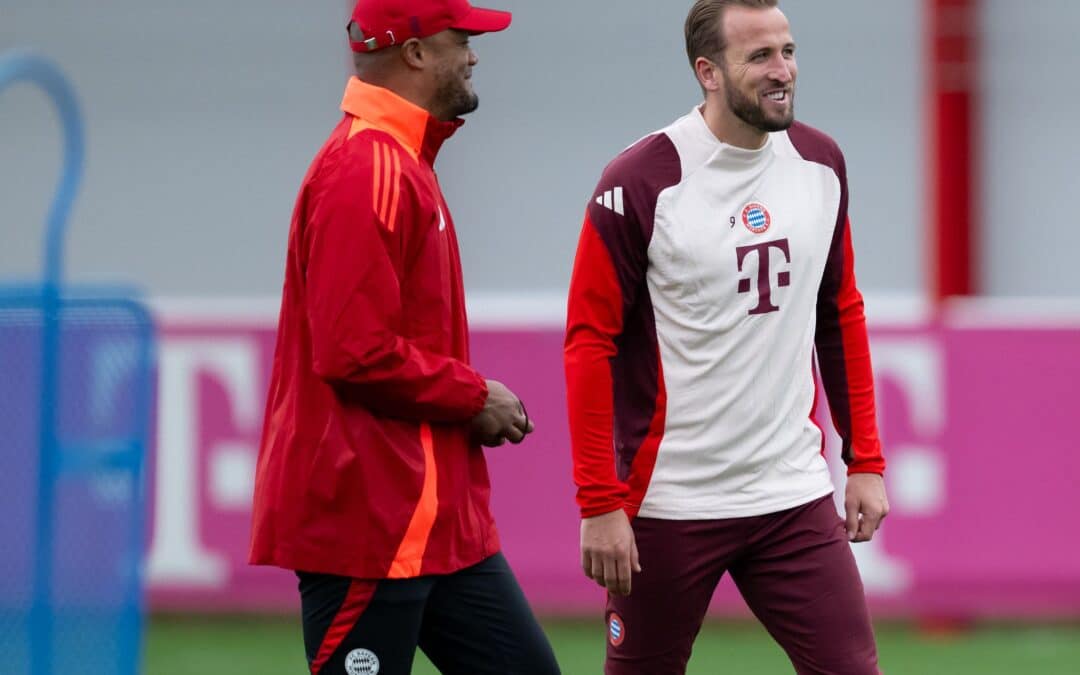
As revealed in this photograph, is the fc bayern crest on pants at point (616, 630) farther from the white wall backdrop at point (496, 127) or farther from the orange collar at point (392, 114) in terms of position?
the white wall backdrop at point (496, 127)

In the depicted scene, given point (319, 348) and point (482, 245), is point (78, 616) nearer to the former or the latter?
point (319, 348)

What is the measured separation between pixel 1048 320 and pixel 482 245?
3.56 metres

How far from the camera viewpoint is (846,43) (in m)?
9.43

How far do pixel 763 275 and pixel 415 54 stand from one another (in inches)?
35.5

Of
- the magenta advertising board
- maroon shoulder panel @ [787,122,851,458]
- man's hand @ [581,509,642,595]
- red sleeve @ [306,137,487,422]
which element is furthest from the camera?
the magenta advertising board

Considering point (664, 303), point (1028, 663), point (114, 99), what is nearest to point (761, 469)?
point (664, 303)

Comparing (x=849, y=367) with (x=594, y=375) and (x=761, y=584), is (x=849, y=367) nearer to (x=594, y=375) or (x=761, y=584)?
(x=761, y=584)

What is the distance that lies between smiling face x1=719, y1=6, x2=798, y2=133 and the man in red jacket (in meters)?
0.59

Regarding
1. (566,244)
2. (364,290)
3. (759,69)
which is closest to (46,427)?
(364,290)

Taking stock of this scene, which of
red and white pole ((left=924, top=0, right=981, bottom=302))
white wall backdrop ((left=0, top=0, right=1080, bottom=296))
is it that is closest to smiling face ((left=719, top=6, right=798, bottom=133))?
red and white pole ((left=924, top=0, right=981, bottom=302))

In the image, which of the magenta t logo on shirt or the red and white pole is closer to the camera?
the magenta t logo on shirt

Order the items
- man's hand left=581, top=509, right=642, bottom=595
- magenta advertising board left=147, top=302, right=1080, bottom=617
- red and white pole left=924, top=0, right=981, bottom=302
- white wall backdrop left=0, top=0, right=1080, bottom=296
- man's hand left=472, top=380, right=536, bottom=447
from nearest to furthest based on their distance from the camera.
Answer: man's hand left=472, top=380, right=536, bottom=447
man's hand left=581, top=509, right=642, bottom=595
magenta advertising board left=147, top=302, right=1080, bottom=617
red and white pole left=924, top=0, right=981, bottom=302
white wall backdrop left=0, top=0, right=1080, bottom=296

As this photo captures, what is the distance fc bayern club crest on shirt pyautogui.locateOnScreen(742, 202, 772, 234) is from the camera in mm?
3898

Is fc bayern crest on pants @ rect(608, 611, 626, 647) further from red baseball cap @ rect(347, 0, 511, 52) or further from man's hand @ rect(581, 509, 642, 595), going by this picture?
red baseball cap @ rect(347, 0, 511, 52)
